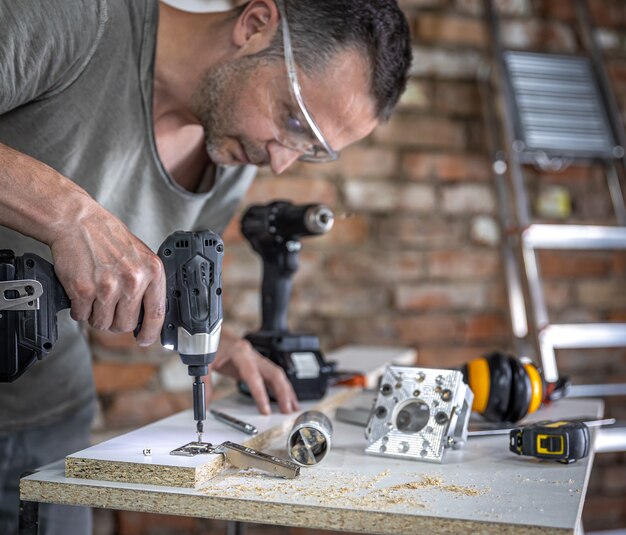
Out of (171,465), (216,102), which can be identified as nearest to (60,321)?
(216,102)

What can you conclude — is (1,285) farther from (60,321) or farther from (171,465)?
(60,321)

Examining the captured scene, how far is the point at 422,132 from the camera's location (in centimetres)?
234

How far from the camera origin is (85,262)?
3.05ft

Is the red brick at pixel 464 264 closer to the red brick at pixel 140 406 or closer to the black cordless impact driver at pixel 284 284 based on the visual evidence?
the red brick at pixel 140 406

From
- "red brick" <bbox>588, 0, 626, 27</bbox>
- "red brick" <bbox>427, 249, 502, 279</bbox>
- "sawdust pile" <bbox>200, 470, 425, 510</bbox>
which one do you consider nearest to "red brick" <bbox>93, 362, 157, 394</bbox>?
"red brick" <bbox>427, 249, 502, 279</bbox>

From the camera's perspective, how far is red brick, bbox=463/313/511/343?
236 cm

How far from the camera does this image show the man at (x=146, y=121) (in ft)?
3.16

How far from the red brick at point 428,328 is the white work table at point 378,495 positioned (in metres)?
1.27

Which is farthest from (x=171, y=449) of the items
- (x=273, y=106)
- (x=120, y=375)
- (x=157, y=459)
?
(x=120, y=375)

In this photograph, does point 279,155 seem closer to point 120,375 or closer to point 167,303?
point 167,303

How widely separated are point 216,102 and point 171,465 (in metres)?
0.66

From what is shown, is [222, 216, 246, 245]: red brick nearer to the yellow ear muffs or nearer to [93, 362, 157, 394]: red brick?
[93, 362, 157, 394]: red brick

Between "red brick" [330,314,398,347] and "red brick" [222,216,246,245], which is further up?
"red brick" [222,216,246,245]

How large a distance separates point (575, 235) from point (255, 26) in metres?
1.08
